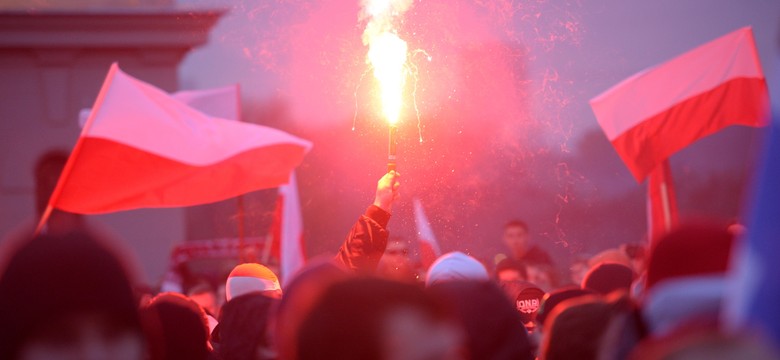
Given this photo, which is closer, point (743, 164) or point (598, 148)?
point (598, 148)

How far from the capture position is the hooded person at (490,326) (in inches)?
161

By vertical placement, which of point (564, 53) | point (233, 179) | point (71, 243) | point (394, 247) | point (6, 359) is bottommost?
point (6, 359)

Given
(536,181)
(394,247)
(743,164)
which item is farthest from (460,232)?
(743,164)

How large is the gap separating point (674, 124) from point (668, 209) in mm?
957

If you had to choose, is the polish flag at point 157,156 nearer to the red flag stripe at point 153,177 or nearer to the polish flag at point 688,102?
the red flag stripe at point 153,177

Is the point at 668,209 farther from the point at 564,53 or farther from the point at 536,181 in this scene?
the point at 536,181

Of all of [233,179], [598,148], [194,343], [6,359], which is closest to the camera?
[6,359]

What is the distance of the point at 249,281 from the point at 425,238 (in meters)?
3.19

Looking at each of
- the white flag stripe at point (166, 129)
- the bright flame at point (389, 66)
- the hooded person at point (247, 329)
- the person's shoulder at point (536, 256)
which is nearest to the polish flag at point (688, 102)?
the person's shoulder at point (536, 256)

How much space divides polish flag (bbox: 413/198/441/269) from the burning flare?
60.6 inches

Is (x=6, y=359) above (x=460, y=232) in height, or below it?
below

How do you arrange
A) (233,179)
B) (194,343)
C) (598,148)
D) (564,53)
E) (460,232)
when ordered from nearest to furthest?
(194,343) < (233,179) < (460,232) < (564,53) < (598,148)

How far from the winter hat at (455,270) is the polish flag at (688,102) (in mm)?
3866

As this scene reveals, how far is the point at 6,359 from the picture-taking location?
115 inches
